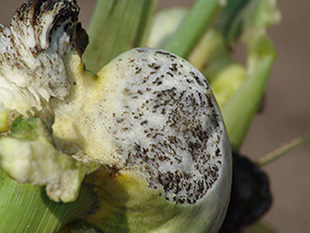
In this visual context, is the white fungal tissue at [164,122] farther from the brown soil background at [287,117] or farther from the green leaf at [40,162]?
the brown soil background at [287,117]

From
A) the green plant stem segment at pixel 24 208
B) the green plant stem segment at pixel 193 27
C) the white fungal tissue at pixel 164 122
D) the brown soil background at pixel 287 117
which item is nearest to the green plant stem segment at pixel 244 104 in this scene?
the green plant stem segment at pixel 193 27

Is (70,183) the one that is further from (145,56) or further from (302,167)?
(302,167)

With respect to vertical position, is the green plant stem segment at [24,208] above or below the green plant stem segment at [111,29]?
below

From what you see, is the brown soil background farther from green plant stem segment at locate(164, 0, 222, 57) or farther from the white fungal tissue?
the white fungal tissue

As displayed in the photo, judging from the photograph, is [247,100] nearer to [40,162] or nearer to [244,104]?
[244,104]

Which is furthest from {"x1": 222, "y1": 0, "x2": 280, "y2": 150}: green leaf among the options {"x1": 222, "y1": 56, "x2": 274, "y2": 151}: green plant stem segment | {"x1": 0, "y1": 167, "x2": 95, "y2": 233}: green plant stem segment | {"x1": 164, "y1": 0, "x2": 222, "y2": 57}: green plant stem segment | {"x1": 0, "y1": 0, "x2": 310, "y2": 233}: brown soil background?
{"x1": 0, "y1": 0, "x2": 310, "y2": 233}: brown soil background
